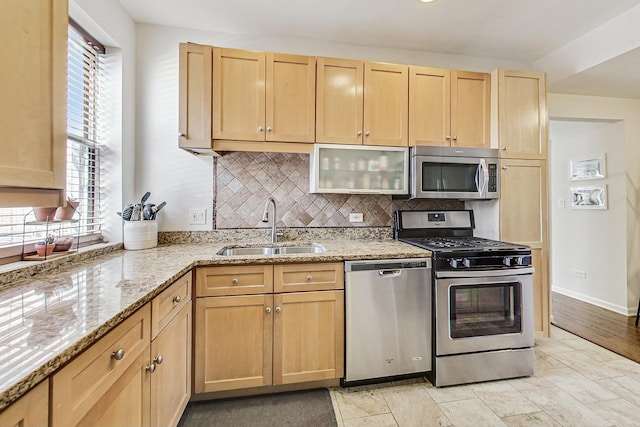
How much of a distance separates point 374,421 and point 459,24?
285cm

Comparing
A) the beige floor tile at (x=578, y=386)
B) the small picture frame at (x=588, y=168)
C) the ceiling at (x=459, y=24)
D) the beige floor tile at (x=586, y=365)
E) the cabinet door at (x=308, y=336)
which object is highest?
the ceiling at (x=459, y=24)

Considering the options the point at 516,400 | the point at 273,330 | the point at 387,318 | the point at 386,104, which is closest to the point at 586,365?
the point at 516,400

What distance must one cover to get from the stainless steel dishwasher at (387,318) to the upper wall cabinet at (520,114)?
135 cm

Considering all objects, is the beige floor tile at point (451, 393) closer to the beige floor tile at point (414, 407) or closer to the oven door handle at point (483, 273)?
the beige floor tile at point (414, 407)

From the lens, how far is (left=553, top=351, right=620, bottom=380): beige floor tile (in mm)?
2113

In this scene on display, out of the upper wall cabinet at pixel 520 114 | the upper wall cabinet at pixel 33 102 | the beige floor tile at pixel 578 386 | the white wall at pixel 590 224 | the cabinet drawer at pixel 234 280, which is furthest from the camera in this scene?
the white wall at pixel 590 224

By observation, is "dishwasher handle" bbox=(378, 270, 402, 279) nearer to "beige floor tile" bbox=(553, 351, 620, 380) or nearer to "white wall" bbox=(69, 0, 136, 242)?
"beige floor tile" bbox=(553, 351, 620, 380)

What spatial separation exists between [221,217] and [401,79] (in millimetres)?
1834

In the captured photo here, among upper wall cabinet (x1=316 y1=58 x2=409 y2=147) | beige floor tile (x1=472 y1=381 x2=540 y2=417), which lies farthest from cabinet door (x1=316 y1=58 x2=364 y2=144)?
beige floor tile (x1=472 y1=381 x2=540 y2=417)

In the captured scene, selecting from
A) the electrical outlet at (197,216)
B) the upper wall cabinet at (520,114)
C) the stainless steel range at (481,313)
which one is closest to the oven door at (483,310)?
the stainless steel range at (481,313)

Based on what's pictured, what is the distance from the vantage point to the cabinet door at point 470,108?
2.44 meters

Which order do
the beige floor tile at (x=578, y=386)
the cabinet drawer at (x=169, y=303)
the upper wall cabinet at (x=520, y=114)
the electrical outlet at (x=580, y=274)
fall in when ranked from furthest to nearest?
the electrical outlet at (x=580, y=274) → the upper wall cabinet at (x=520, y=114) → the beige floor tile at (x=578, y=386) → the cabinet drawer at (x=169, y=303)

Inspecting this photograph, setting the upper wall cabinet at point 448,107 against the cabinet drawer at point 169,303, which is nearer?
the cabinet drawer at point 169,303

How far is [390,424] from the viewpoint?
1665 mm
